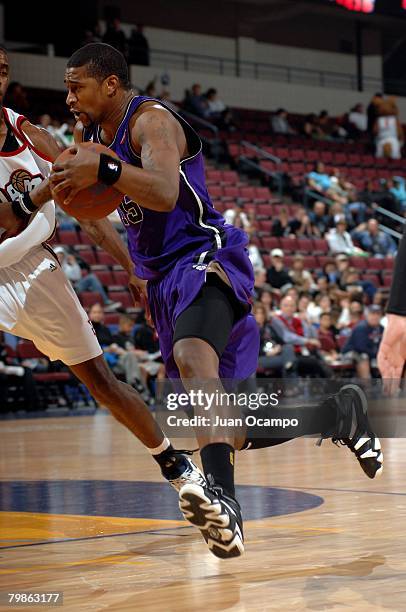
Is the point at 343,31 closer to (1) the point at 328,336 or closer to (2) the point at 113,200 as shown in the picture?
(1) the point at 328,336

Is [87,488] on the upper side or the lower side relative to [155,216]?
lower

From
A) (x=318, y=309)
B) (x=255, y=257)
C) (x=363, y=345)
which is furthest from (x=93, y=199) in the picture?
(x=255, y=257)

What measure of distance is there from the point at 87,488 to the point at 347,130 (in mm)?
20387

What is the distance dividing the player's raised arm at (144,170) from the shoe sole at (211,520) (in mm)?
899

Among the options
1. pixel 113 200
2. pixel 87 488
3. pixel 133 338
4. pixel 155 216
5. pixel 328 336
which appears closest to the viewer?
pixel 113 200

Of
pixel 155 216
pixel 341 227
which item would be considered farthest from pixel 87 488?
pixel 341 227

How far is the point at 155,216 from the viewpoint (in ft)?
13.1

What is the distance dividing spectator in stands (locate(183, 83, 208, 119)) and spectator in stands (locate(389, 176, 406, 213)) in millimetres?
4088

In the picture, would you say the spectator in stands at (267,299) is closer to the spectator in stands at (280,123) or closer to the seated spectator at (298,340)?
the seated spectator at (298,340)

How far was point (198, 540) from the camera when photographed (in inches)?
168

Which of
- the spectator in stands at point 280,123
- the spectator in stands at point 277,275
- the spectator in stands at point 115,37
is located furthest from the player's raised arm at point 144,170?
the spectator in stands at point 280,123

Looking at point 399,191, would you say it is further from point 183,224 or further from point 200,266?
point 200,266

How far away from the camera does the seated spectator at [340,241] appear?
18906mm

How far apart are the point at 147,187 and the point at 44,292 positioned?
4.90 feet
